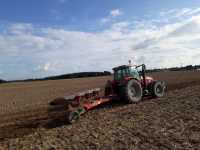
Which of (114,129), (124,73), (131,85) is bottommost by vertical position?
(114,129)

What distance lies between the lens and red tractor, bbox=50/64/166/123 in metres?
11.2

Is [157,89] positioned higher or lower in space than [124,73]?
lower

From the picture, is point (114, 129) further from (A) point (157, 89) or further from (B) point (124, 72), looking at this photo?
(A) point (157, 89)

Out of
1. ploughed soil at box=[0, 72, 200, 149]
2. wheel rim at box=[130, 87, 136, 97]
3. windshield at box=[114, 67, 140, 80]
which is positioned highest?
windshield at box=[114, 67, 140, 80]

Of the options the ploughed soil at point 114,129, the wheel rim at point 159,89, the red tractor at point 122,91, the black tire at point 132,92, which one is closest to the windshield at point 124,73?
the red tractor at point 122,91

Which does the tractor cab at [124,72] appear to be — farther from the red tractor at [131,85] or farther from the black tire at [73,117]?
the black tire at [73,117]

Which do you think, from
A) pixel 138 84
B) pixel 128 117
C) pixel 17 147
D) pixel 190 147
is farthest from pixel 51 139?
pixel 138 84

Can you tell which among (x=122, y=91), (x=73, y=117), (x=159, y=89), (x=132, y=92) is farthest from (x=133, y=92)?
(x=73, y=117)

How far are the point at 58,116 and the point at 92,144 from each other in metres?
4.55

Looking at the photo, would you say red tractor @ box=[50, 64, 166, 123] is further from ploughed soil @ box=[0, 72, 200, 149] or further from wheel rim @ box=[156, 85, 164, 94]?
ploughed soil @ box=[0, 72, 200, 149]

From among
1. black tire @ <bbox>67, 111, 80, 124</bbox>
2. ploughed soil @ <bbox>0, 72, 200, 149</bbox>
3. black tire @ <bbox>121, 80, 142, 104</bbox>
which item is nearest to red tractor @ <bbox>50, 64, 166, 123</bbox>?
black tire @ <bbox>121, 80, 142, 104</bbox>

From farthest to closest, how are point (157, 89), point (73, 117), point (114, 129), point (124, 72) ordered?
1. point (157, 89)
2. point (124, 72)
3. point (73, 117)
4. point (114, 129)

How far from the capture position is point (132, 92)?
45.6 feet

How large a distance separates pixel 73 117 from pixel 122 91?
369cm
